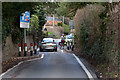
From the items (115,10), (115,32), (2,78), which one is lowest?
(2,78)

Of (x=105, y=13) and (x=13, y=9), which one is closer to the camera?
(x=13, y=9)

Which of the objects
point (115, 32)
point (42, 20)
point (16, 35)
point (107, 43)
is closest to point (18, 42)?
point (16, 35)

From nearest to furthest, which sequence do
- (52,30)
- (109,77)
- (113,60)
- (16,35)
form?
(109,77)
(113,60)
(16,35)
(52,30)

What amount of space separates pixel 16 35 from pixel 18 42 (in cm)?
104

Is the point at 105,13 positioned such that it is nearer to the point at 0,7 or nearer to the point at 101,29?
the point at 101,29

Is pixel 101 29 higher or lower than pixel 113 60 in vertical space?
higher

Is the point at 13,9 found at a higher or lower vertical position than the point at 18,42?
higher

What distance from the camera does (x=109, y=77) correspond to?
26.3ft

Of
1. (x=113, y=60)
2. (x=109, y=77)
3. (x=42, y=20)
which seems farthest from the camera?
(x=42, y=20)

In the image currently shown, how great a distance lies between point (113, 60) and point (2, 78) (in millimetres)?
4264

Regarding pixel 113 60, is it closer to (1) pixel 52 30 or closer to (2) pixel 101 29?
(2) pixel 101 29

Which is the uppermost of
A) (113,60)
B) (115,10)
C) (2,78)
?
(115,10)

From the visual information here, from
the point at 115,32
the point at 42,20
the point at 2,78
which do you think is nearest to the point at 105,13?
the point at 115,32

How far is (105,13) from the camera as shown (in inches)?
449
